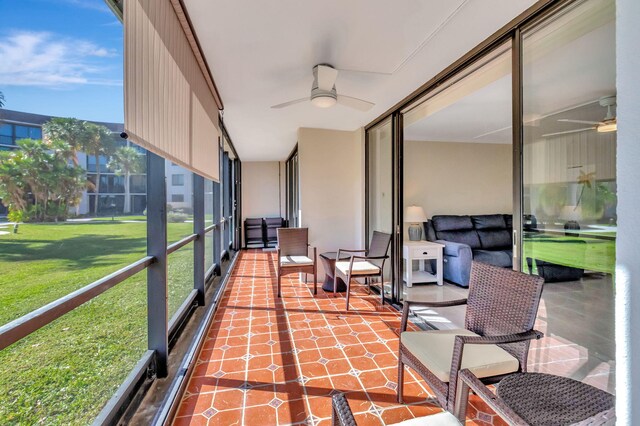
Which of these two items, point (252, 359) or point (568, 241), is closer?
point (568, 241)

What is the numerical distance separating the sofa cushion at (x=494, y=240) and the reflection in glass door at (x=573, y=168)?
3.29m

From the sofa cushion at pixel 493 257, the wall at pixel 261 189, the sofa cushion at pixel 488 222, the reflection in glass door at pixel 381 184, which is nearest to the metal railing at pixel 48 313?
the reflection in glass door at pixel 381 184

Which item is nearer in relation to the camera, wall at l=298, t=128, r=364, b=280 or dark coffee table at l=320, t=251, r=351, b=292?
dark coffee table at l=320, t=251, r=351, b=292

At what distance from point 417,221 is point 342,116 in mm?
2059

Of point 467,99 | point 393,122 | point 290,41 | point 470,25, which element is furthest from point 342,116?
point 470,25

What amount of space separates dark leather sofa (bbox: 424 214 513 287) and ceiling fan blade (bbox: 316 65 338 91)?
3100 mm

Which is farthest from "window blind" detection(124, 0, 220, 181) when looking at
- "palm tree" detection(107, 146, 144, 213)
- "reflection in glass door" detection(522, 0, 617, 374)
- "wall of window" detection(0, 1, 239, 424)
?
"reflection in glass door" detection(522, 0, 617, 374)

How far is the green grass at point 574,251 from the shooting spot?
139cm

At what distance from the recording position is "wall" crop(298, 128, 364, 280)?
181 inches

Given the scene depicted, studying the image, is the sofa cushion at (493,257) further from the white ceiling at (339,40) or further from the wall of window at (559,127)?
the white ceiling at (339,40)

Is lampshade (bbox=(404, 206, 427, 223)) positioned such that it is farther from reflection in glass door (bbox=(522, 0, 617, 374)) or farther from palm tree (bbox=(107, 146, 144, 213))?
palm tree (bbox=(107, 146, 144, 213))

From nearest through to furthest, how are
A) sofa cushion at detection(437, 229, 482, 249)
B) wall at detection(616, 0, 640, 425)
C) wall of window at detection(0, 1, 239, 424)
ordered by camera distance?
wall at detection(616, 0, 640, 425), wall of window at detection(0, 1, 239, 424), sofa cushion at detection(437, 229, 482, 249)

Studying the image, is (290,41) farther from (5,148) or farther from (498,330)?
(498,330)

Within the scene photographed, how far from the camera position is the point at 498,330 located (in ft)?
5.31
